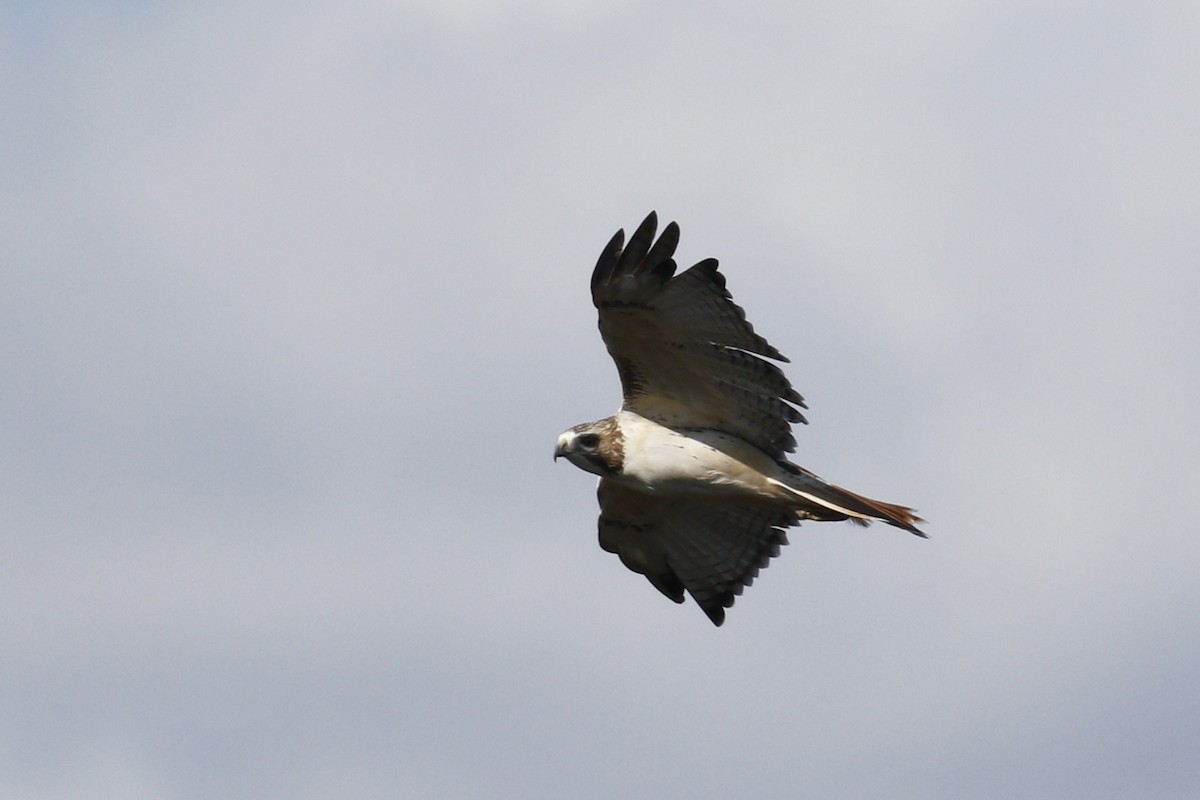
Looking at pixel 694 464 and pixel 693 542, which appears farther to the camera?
pixel 693 542

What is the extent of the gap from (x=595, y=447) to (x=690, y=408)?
73 centimetres

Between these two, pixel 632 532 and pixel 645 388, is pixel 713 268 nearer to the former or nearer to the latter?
pixel 645 388

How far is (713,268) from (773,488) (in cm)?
168

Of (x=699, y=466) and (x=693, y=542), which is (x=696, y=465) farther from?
(x=693, y=542)

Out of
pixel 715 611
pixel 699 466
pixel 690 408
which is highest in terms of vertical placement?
pixel 690 408

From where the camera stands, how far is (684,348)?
1435 centimetres

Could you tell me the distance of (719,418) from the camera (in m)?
14.8

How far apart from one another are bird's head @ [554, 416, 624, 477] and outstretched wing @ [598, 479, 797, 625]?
74 cm

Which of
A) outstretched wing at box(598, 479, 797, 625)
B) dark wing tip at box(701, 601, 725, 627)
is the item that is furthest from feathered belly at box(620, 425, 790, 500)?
dark wing tip at box(701, 601, 725, 627)

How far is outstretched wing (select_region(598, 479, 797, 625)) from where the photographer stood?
15.6 m

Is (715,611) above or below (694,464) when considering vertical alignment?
below

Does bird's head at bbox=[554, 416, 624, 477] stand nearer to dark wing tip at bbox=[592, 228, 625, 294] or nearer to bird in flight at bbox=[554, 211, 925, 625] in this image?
bird in flight at bbox=[554, 211, 925, 625]

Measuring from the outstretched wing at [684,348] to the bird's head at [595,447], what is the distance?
0.29m

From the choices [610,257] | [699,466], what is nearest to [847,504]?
[699,466]
